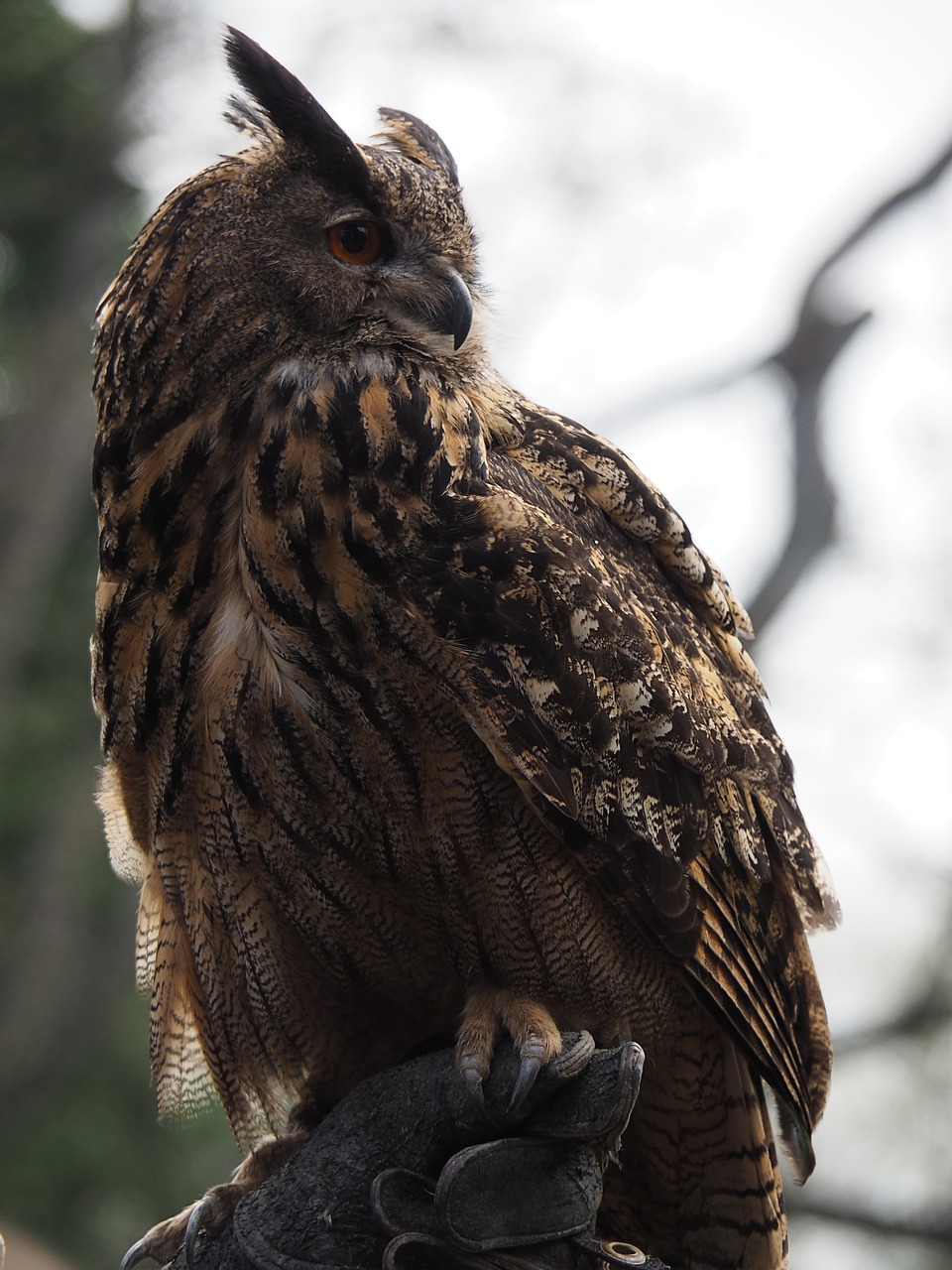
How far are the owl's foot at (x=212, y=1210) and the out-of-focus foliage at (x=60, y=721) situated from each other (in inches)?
244

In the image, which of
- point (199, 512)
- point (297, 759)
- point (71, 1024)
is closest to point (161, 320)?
point (199, 512)

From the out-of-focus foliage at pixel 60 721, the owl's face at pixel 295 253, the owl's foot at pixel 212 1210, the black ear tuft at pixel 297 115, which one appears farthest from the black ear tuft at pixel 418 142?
the out-of-focus foliage at pixel 60 721

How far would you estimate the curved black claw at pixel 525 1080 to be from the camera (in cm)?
159

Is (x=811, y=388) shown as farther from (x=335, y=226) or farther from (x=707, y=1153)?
(x=707, y=1153)

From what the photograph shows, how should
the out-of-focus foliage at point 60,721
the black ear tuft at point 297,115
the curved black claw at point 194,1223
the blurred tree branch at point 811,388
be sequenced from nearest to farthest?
the curved black claw at point 194,1223 → the black ear tuft at point 297,115 → the blurred tree branch at point 811,388 → the out-of-focus foliage at point 60,721

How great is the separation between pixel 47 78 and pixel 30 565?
2978mm

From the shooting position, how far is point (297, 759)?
165cm

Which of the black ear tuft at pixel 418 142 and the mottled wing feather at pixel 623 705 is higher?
the black ear tuft at pixel 418 142

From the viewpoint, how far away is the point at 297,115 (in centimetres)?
194

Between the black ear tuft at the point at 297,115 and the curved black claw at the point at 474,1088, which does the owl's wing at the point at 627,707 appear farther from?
the black ear tuft at the point at 297,115

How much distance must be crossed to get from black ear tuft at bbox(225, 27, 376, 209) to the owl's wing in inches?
19.1

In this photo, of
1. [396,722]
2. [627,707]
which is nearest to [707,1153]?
[627,707]

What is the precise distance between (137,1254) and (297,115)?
1.83 m

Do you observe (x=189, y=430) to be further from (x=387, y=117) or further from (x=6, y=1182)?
(x=6, y=1182)
